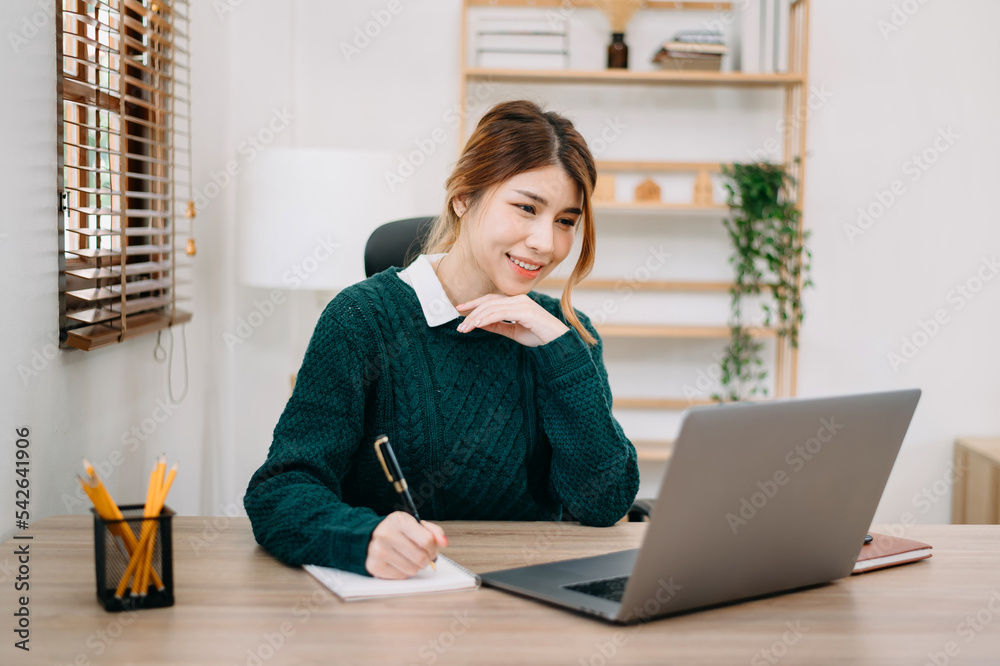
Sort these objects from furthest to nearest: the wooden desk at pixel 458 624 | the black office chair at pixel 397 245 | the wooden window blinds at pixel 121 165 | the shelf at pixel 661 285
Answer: the shelf at pixel 661 285
the black office chair at pixel 397 245
the wooden window blinds at pixel 121 165
the wooden desk at pixel 458 624

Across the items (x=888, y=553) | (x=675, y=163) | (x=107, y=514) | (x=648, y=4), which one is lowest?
(x=888, y=553)

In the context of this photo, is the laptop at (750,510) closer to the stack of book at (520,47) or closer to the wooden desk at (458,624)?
the wooden desk at (458,624)

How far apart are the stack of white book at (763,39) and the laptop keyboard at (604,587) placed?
239 centimetres

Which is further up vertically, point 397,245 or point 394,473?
point 397,245

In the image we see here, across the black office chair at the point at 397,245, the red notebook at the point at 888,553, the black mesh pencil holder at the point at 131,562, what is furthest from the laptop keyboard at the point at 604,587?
the black office chair at the point at 397,245

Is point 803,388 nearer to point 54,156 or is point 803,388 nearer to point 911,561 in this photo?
point 911,561

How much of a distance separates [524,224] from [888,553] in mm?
760

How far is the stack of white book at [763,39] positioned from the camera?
3023 mm

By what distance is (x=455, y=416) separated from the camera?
152 centimetres

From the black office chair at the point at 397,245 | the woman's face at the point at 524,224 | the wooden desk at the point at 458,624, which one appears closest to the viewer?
the wooden desk at the point at 458,624

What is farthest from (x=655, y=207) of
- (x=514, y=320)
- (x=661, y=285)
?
(x=514, y=320)

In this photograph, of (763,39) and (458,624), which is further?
(763,39)

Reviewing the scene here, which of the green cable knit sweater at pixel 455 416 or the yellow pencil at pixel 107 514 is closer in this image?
the yellow pencil at pixel 107 514

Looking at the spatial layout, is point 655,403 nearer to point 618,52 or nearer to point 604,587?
point 618,52
